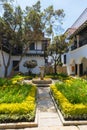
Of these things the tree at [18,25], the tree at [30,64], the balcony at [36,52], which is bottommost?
the tree at [30,64]

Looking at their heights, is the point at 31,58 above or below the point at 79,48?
below

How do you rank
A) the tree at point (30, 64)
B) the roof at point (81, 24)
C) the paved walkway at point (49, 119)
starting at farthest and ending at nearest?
the tree at point (30, 64) < the roof at point (81, 24) < the paved walkway at point (49, 119)

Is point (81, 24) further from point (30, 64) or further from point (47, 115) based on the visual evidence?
point (47, 115)

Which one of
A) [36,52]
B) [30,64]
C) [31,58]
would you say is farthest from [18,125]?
[36,52]

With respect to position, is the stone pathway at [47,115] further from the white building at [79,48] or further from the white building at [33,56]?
the white building at [33,56]

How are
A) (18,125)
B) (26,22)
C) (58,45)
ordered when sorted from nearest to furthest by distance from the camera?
(18,125)
(26,22)
(58,45)

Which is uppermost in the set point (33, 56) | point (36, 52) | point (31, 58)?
point (36, 52)

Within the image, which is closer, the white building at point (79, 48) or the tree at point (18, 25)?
the tree at point (18, 25)

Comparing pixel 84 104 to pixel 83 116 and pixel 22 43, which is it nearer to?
pixel 83 116

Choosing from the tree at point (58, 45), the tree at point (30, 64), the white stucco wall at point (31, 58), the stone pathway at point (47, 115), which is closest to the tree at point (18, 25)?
the tree at point (58, 45)

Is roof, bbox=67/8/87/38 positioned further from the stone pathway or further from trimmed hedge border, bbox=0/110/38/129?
trimmed hedge border, bbox=0/110/38/129

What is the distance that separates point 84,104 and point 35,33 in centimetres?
1226

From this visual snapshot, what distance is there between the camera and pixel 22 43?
70.3 feet

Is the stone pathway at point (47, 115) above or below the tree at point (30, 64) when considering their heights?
below
